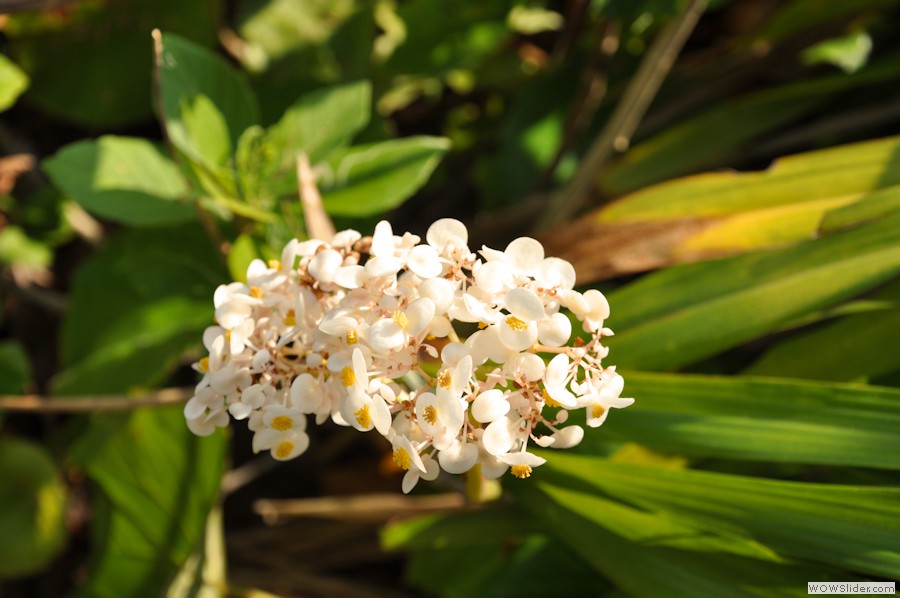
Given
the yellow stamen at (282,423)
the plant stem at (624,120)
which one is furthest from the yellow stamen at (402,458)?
the plant stem at (624,120)

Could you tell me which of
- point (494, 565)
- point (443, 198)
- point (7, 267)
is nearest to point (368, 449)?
point (494, 565)

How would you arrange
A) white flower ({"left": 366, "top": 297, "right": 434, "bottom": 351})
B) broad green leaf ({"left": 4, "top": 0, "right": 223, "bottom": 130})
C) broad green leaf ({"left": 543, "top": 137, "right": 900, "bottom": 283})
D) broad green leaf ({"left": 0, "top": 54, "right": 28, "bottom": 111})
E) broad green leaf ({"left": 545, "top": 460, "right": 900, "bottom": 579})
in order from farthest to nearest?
broad green leaf ({"left": 4, "top": 0, "right": 223, "bottom": 130}) < broad green leaf ({"left": 0, "top": 54, "right": 28, "bottom": 111}) < broad green leaf ({"left": 543, "top": 137, "right": 900, "bottom": 283}) < broad green leaf ({"left": 545, "top": 460, "right": 900, "bottom": 579}) < white flower ({"left": 366, "top": 297, "right": 434, "bottom": 351})

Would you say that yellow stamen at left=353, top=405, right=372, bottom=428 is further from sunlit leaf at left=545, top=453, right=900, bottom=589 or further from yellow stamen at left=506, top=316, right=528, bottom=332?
sunlit leaf at left=545, top=453, right=900, bottom=589

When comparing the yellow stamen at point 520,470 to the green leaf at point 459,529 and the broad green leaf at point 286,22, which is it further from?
the broad green leaf at point 286,22

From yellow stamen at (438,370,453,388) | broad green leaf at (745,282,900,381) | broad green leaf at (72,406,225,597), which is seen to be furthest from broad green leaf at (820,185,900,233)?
broad green leaf at (72,406,225,597)

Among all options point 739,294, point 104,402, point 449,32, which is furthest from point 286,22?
point 739,294

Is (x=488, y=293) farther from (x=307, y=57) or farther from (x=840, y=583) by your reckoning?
(x=307, y=57)
